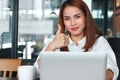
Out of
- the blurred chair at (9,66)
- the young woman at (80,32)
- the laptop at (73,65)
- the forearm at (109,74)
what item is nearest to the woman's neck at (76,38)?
the young woman at (80,32)

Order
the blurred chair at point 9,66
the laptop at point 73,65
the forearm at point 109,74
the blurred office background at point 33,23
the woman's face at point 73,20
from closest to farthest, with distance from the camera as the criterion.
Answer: the laptop at point 73,65, the forearm at point 109,74, the woman's face at point 73,20, the blurred chair at point 9,66, the blurred office background at point 33,23

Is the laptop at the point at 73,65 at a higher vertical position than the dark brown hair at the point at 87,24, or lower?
lower

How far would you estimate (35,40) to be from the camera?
6262 mm

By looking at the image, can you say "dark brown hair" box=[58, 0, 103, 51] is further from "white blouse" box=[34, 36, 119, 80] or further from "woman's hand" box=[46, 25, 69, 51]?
"woman's hand" box=[46, 25, 69, 51]

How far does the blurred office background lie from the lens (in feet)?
19.7

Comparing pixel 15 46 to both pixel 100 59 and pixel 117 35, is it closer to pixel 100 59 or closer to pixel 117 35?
pixel 117 35

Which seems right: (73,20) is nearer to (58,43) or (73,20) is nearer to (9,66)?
(58,43)

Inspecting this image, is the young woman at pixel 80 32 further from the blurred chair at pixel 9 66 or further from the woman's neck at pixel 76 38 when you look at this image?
the blurred chair at pixel 9 66

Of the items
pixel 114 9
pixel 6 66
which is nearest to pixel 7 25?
pixel 114 9

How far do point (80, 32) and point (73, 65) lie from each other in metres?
0.64

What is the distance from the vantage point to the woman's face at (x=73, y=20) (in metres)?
1.77

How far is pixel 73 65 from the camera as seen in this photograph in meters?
1.27

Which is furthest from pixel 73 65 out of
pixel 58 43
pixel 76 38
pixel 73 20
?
pixel 76 38

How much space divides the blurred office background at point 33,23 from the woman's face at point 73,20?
164 inches
